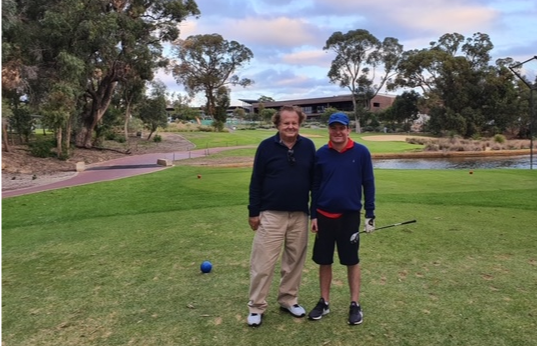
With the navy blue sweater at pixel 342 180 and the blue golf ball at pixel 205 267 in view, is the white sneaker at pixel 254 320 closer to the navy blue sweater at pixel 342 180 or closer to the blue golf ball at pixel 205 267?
the navy blue sweater at pixel 342 180

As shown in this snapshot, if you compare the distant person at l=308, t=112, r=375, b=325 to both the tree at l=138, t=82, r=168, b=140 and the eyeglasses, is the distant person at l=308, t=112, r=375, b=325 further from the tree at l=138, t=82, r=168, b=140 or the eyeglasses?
the tree at l=138, t=82, r=168, b=140

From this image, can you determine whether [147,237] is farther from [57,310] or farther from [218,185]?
[218,185]

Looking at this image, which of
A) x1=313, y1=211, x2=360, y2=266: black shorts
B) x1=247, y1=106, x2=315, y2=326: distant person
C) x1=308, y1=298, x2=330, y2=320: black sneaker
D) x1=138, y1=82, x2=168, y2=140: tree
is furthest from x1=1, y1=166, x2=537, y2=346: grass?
x1=138, y1=82, x2=168, y2=140: tree

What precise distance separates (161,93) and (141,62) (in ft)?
47.4

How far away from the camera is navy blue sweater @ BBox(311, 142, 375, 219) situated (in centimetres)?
333

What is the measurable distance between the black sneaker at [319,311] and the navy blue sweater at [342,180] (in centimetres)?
79

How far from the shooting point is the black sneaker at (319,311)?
348cm

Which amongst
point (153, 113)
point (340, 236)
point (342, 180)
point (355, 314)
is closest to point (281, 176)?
point (342, 180)

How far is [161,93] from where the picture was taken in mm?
36781

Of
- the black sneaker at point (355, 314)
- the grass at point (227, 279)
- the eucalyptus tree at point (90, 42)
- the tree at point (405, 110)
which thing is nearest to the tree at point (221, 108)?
the eucalyptus tree at point (90, 42)

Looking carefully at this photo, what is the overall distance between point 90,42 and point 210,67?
43.0 meters

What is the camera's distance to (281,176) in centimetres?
335

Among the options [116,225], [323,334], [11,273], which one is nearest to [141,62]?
[116,225]

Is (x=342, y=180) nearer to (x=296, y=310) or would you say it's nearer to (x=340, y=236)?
(x=340, y=236)
